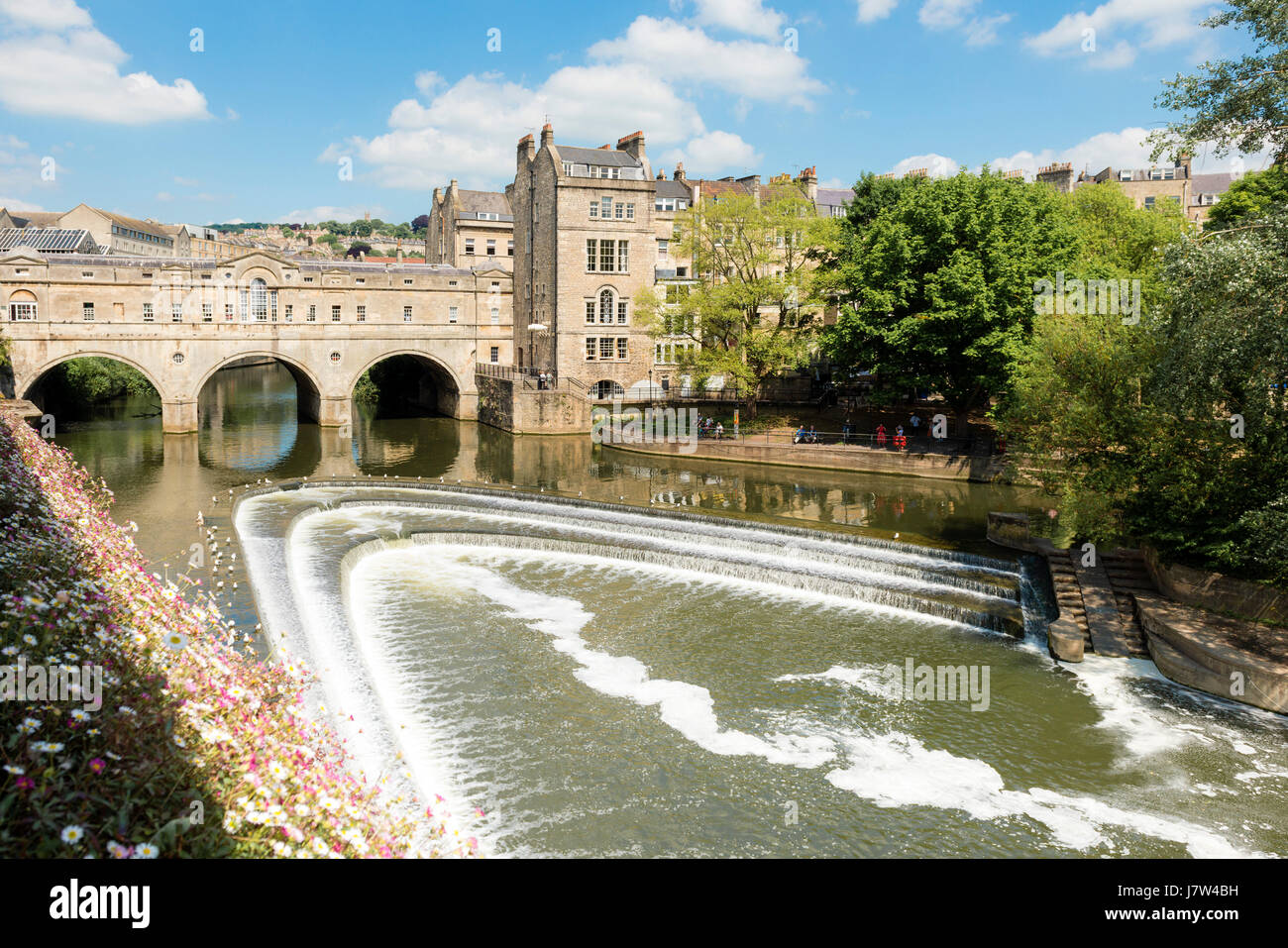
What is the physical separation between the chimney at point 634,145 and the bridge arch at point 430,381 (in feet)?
65.3

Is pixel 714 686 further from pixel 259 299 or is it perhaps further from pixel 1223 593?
pixel 259 299

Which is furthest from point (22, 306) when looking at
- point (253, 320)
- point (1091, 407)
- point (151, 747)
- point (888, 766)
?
point (888, 766)

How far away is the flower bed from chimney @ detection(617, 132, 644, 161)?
5568 cm

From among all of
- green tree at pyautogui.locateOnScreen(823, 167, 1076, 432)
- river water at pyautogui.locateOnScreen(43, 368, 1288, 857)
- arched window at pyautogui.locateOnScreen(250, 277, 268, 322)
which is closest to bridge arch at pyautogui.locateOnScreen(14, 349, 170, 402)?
arched window at pyautogui.locateOnScreen(250, 277, 268, 322)

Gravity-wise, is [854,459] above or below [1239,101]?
below

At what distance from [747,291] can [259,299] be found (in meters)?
28.2

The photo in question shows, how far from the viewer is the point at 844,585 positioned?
22312 mm

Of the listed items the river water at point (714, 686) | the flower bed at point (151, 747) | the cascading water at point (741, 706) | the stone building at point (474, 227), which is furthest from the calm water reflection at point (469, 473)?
the stone building at point (474, 227)

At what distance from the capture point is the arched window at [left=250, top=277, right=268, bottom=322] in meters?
52.2

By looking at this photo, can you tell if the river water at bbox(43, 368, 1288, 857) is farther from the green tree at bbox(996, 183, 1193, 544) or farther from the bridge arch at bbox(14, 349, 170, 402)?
the bridge arch at bbox(14, 349, 170, 402)

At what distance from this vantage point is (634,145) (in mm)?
62969
